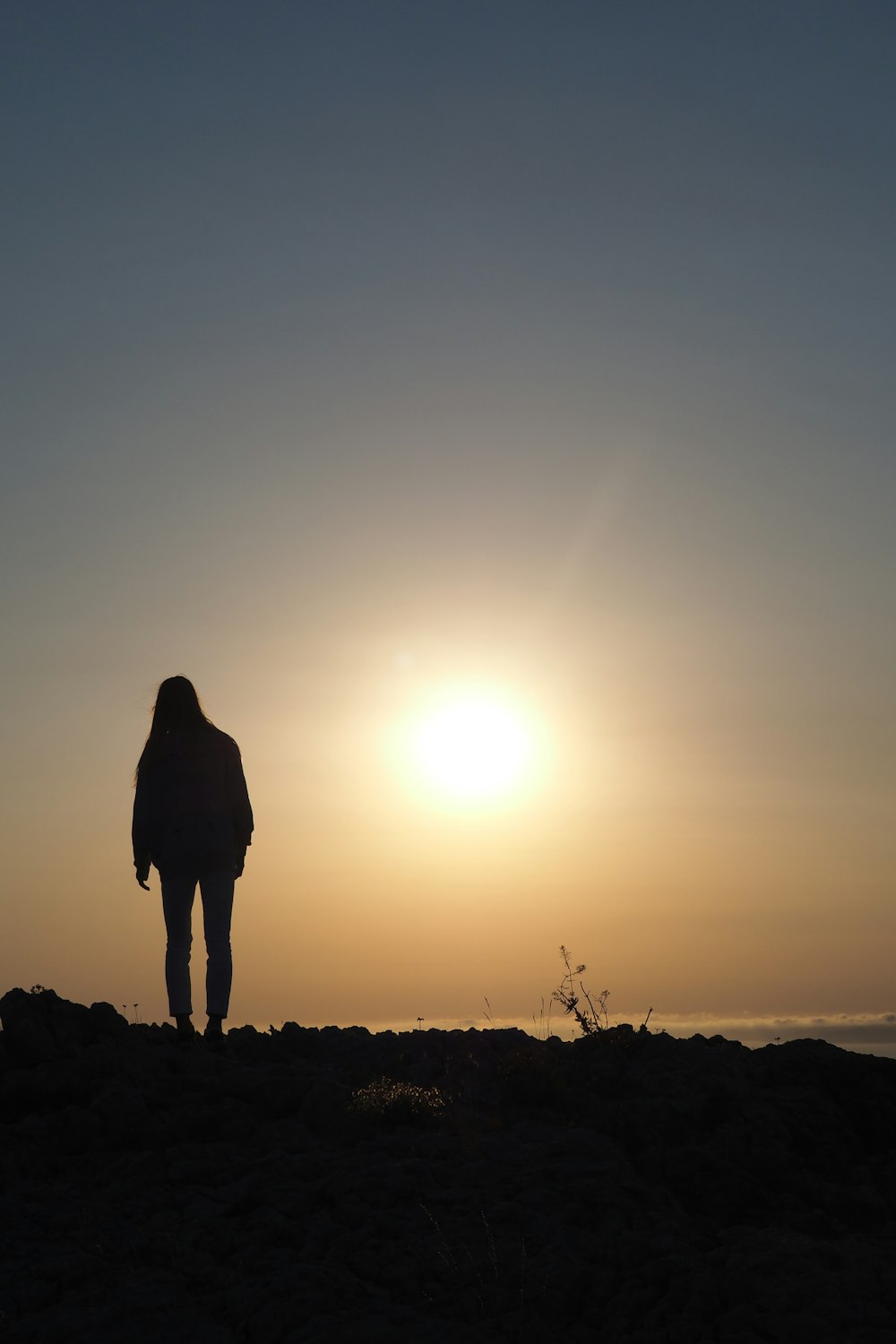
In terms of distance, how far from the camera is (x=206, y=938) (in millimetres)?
9367

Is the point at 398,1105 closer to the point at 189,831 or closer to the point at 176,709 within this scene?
the point at 189,831

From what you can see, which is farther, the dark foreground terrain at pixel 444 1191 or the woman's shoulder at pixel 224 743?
the woman's shoulder at pixel 224 743

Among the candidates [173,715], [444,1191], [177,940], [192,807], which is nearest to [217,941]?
[177,940]

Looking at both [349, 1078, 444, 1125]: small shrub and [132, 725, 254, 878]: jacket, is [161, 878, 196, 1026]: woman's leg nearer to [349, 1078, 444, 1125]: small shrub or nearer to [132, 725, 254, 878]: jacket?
[132, 725, 254, 878]: jacket

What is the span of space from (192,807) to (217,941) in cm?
106

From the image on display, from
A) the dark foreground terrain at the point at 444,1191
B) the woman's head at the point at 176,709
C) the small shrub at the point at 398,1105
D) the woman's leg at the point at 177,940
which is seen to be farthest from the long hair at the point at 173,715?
the small shrub at the point at 398,1105

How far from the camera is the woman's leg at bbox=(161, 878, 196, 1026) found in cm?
926

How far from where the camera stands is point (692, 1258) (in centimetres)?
566

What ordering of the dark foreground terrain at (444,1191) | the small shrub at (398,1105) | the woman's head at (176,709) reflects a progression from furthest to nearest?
1. the woman's head at (176,709)
2. the small shrub at (398,1105)
3. the dark foreground terrain at (444,1191)

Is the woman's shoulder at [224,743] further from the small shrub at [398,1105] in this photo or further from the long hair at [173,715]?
the small shrub at [398,1105]

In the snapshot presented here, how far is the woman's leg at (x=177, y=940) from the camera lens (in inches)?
364

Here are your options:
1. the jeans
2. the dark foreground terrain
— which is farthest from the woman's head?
the dark foreground terrain

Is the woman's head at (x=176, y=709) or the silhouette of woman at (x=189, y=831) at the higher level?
the woman's head at (x=176, y=709)

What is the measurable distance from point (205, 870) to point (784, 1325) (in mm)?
5631
